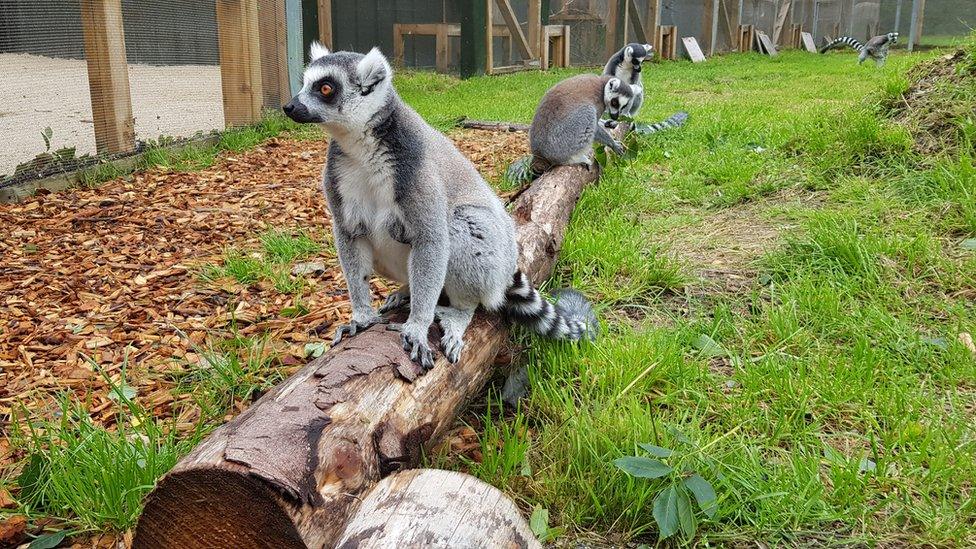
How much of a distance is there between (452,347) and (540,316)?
547 millimetres

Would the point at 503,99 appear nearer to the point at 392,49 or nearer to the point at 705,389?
the point at 392,49

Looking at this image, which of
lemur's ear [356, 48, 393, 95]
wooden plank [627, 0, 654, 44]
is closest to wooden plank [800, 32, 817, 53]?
wooden plank [627, 0, 654, 44]

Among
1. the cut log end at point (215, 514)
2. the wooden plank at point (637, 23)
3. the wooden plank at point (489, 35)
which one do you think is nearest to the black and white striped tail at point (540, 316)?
the cut log end at point (215, 514)

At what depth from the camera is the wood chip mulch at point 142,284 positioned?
→ 10.2 ft

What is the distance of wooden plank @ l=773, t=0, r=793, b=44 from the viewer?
26766 millimetres

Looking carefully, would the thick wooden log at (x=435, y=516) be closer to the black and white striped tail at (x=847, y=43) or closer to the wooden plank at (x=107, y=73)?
the wooden plank at (x=107, y=73)

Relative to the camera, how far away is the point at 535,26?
16.7 m

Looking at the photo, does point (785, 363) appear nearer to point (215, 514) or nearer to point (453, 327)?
point (453, 327)

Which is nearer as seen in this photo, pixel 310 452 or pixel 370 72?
pixel 310 452

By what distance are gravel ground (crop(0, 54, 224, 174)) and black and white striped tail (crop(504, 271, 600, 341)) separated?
4605 millimetres

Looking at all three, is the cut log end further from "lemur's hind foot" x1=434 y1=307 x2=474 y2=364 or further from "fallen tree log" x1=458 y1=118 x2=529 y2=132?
"fallen tree log" x1=458 y1=118 x2=529 y2=132

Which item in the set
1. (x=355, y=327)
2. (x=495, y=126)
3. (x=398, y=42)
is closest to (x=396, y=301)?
(x=355, y=327)

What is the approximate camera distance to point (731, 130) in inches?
292

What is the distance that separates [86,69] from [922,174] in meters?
6.80
